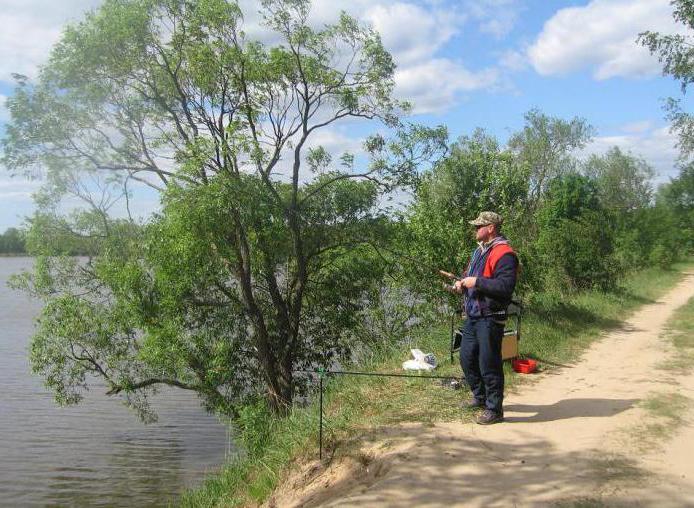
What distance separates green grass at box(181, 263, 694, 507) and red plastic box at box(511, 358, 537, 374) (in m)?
0.20

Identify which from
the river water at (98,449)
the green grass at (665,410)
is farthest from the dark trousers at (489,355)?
the river water at (98,449)

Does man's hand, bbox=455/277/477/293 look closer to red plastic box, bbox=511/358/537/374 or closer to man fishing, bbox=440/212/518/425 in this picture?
man fishing, bbox=440/212/518/425

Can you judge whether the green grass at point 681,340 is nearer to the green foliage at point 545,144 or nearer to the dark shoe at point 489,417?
the dark shoe at point 489,417

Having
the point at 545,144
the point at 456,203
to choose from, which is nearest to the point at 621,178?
the point at 545,144

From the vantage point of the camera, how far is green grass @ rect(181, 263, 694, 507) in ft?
19.3

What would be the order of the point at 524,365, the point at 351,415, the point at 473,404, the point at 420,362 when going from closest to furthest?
the point at 473,404
the point at 351,415
the point at 524,365
the point at 420,362

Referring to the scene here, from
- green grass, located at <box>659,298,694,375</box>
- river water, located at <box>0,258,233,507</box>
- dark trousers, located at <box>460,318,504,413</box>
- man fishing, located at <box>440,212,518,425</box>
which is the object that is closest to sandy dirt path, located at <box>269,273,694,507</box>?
dark trousers, located at <box>460,318,504,413</box>

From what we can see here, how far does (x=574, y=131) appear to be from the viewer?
4419 centimetres

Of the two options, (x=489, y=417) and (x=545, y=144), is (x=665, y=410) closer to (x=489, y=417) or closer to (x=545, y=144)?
(x=489, y=417)

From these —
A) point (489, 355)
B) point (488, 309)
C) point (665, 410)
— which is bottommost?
point (665, 410)

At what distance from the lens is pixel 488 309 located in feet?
18.5

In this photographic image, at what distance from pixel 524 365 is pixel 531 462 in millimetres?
3319

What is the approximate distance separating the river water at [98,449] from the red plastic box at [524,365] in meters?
7.86

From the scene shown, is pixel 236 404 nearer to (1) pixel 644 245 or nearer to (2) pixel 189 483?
(2) pixel 189 483
